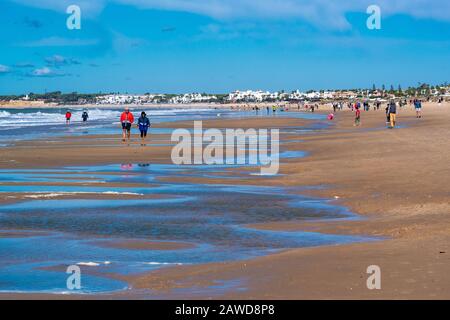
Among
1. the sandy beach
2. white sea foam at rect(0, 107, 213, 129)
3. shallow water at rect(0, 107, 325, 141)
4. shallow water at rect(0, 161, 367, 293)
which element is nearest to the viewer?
the sandy beach

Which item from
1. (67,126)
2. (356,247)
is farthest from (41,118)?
(356,247)

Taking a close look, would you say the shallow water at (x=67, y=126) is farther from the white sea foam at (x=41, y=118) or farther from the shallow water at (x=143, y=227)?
the shallow water at (x=143, y=227)

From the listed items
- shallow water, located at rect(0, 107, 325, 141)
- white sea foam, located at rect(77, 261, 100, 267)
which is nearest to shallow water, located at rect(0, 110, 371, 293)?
white sea foam, located at rect(77, 261, 100, 267)

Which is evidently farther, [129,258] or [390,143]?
[390,143]

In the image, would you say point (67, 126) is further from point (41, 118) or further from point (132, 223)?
point (132, 223)

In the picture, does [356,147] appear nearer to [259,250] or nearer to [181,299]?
[259,250]

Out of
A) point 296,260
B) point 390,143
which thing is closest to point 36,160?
point 390,143

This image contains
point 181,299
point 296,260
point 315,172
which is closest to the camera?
point 181,299

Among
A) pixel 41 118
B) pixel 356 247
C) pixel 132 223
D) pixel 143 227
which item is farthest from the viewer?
pixel 41 118

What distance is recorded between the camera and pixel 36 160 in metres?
23.4

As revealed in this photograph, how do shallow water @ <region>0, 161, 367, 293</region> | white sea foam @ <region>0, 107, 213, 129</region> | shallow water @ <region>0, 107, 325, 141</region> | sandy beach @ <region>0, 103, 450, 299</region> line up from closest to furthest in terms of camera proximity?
sandy beach @ <region>0, 103, 450, 299</region>, shallow water @ <region>0, 161, 367, 293</region>, shallow water @ <region>0, 107, 325, 141</region>, white sea foam @ <region>0, 107, 213, 129</region>

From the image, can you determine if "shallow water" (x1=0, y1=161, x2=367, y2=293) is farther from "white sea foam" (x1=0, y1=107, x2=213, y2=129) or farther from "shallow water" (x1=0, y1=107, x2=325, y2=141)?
"white sea foam" (x1=0, y1=107, x2=213, y2=129)
